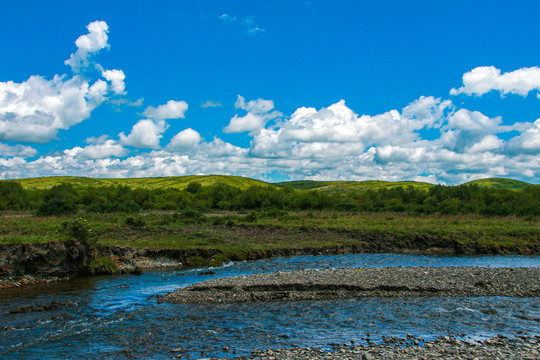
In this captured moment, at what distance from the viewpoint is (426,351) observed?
12141mm

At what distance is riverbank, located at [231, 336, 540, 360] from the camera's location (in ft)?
38.2

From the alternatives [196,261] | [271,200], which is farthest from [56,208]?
[271,200]

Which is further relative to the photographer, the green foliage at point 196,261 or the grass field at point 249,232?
the grass field at point 249,232

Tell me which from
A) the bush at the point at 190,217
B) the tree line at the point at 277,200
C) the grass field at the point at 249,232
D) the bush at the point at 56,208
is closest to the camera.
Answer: the grass field at the point at 249,232

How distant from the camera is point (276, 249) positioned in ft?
120

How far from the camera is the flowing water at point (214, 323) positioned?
13195 millimetres

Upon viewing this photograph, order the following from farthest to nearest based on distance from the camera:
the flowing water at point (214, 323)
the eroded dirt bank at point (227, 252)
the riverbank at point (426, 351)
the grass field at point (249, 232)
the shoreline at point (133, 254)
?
the grass field at point (249, 232)
the eroded dirt bank at point (227, 252)
the shoreline at point (133, 254)
the flowing water at point (214, 323)
the riverbank at point (426, 351)

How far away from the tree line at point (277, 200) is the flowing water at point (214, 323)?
45.3 meters

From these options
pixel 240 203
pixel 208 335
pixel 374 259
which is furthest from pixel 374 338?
pixel 240 203

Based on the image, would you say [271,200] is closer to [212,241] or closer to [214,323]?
[212,241]

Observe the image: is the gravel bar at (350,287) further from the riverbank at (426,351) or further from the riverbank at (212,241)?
the riverbank at (212,241)

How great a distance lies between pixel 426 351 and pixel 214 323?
27.3ft

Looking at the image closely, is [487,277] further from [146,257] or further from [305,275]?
[146,257]

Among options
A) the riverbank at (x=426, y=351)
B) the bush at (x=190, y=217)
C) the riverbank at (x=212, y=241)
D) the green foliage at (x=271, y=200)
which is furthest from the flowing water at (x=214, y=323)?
the green foliage at (x=271, y=200)
